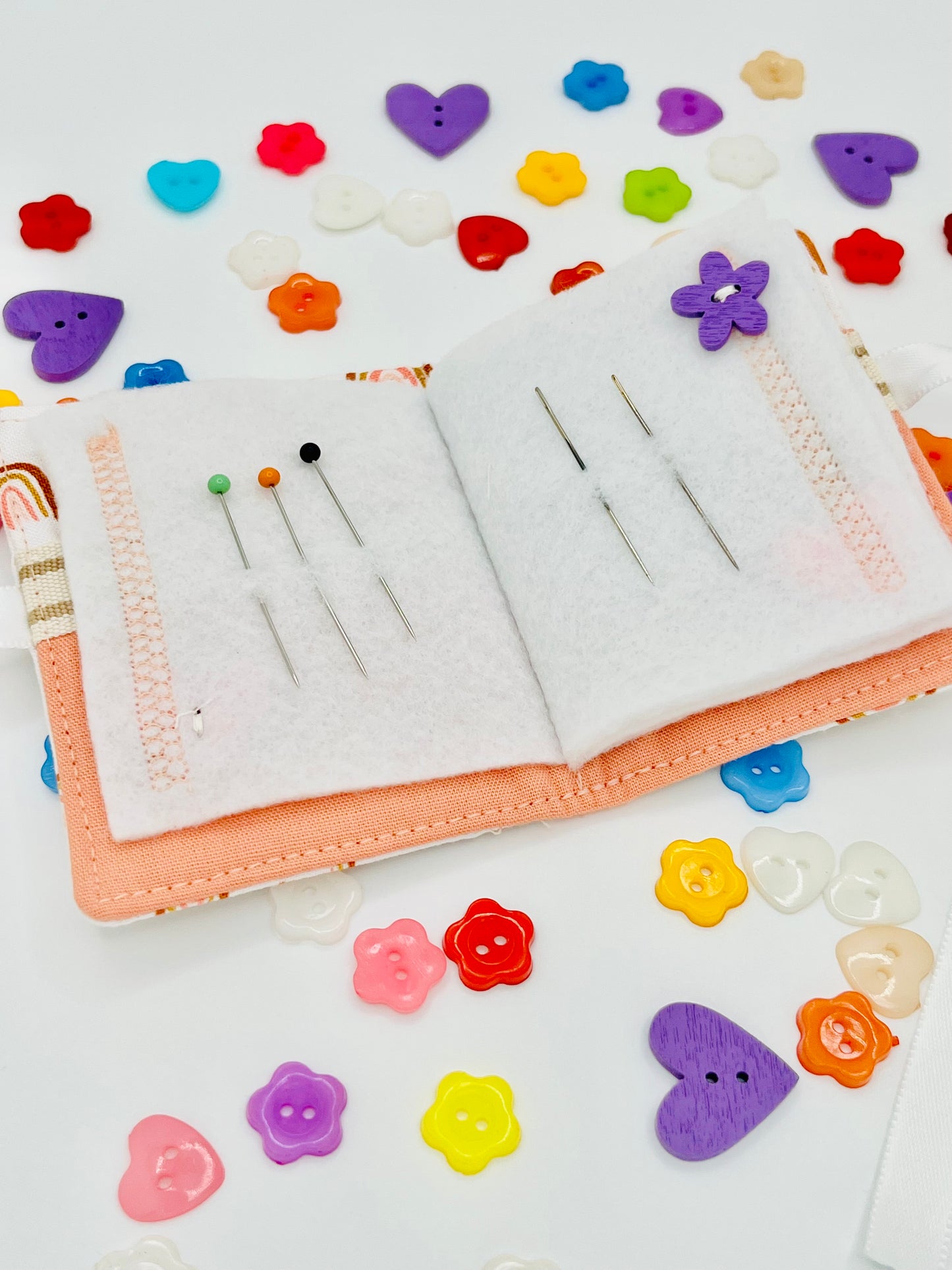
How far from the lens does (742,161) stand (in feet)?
6.67

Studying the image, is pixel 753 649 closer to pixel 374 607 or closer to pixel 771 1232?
pixel 374 607

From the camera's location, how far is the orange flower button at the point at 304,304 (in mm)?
1818

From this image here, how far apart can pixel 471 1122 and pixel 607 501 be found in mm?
730

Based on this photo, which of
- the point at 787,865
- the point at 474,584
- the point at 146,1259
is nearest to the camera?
the point at 146,1259

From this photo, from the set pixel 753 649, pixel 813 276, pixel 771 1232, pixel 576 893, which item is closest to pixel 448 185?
pixel 813 276

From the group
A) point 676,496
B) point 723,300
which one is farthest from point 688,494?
point 723,300

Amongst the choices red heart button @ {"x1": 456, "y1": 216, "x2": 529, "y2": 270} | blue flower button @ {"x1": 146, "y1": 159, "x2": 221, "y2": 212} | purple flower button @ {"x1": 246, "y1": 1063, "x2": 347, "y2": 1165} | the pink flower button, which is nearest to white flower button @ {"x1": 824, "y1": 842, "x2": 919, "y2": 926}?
the pink flower button

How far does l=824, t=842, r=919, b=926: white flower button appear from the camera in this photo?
1.32 metres

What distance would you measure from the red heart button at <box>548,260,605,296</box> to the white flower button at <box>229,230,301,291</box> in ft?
1.40

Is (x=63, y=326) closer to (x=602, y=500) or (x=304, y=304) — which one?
(x=304, y=304)

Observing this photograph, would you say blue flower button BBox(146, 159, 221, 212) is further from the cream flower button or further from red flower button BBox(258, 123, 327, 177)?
the cream flower button

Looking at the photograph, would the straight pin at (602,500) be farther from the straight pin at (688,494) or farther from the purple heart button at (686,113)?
the purple heart button at (686,113)

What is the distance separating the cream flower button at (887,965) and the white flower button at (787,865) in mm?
68

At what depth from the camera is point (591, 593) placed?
1.38 metres
